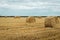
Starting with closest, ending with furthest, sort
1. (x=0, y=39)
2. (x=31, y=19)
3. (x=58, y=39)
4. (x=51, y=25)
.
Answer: (x=0, y=39), (x=58, y=39), (x=51, y=25), (x=31, y=19)

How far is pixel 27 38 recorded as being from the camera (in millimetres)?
9766

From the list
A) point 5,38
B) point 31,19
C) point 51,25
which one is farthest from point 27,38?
point 31,19

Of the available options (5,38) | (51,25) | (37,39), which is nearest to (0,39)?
(5,38)

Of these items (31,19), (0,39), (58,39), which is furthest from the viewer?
(31,19)

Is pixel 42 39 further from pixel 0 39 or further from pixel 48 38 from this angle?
pixel 0 39

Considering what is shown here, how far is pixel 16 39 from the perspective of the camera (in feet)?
31.1

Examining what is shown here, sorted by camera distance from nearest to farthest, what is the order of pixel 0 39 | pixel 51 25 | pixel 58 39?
pixel 0 39 → pixel 58 39 → pixel 51 25

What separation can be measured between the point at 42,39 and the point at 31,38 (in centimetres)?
50

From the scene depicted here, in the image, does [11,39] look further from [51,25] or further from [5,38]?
[51,25]

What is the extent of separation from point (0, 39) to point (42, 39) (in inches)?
74.9

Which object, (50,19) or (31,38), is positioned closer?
(31,38)

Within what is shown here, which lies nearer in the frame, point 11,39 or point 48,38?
point 11,39

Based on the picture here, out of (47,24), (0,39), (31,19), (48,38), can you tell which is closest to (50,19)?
(47,24)

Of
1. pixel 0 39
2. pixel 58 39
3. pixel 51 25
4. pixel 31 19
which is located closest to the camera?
pixel 0 39
